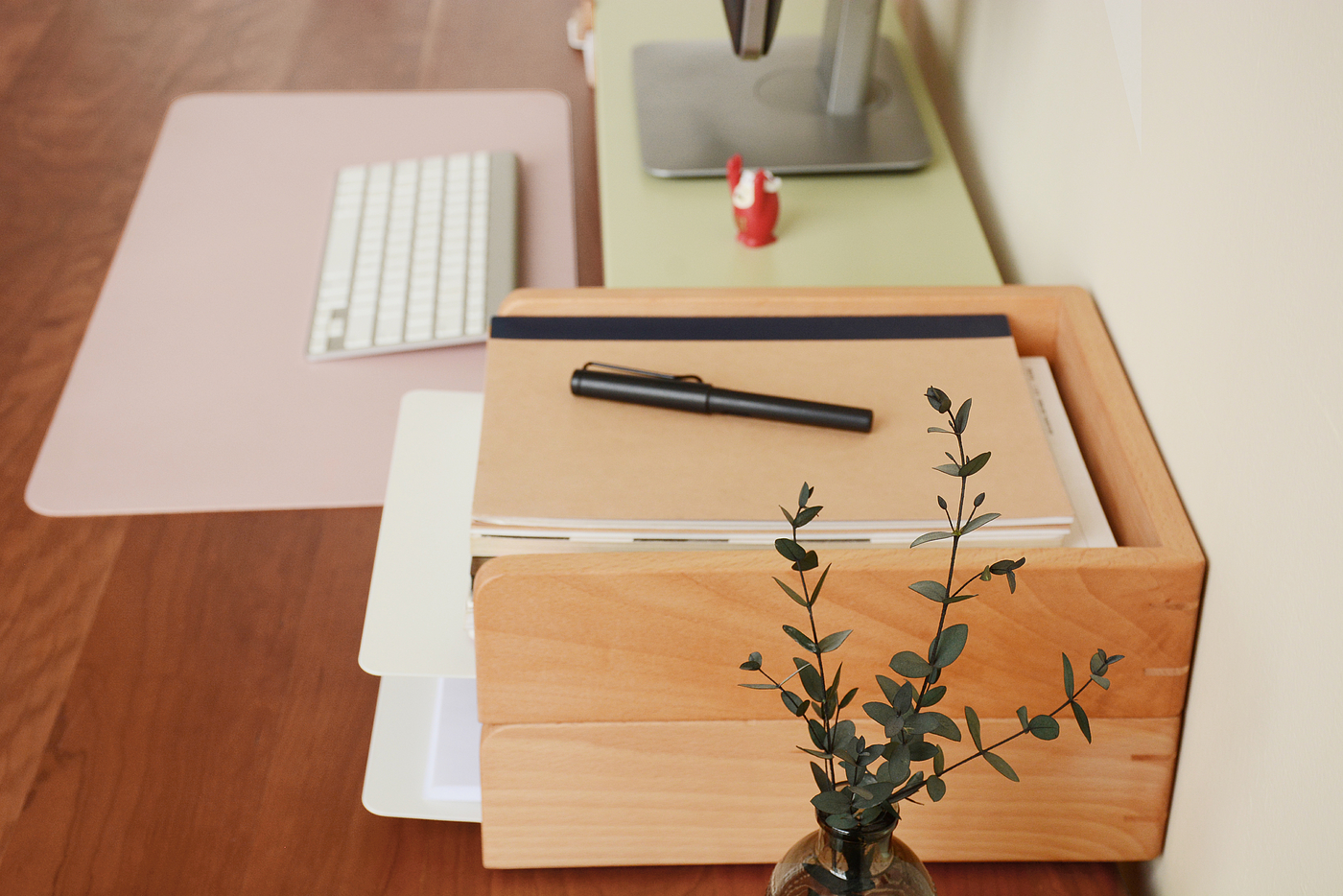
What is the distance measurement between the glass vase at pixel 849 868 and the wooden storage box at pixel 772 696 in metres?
0.07

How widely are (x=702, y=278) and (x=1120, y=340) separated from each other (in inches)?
12.0

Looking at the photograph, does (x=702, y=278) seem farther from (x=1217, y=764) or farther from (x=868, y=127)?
(x=1217, y=764)

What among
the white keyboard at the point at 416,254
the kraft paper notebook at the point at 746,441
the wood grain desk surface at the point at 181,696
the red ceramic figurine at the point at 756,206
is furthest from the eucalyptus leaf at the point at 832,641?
the white keyboard at the point at 416,254

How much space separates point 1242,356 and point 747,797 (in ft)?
0.99

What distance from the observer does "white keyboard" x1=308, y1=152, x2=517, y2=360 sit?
0.93m

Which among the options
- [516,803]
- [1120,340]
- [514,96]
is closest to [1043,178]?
[1120,340]

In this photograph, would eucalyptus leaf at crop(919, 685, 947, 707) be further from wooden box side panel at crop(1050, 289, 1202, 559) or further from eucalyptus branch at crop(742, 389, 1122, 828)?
wooden box side panel at crop(1050, 289, 1202, 559)

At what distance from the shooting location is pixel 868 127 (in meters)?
0.97

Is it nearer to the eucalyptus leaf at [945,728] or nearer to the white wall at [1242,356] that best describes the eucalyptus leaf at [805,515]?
the eucalyptus leaf at [945,728]

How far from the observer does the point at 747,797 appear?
546mm

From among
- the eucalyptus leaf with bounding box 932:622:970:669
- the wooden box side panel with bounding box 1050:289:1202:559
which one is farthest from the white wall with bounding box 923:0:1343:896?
the eucalyptus leaf with bounding box 932:622:970:669

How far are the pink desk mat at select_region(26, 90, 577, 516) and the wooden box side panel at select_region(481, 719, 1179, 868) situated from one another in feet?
1.05

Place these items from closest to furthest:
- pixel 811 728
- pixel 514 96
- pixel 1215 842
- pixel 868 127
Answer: pixel 811 728
pixel 1215 842
pixel 868 127
pixel 514 96

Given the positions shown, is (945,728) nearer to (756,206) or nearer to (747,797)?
(747,797)
